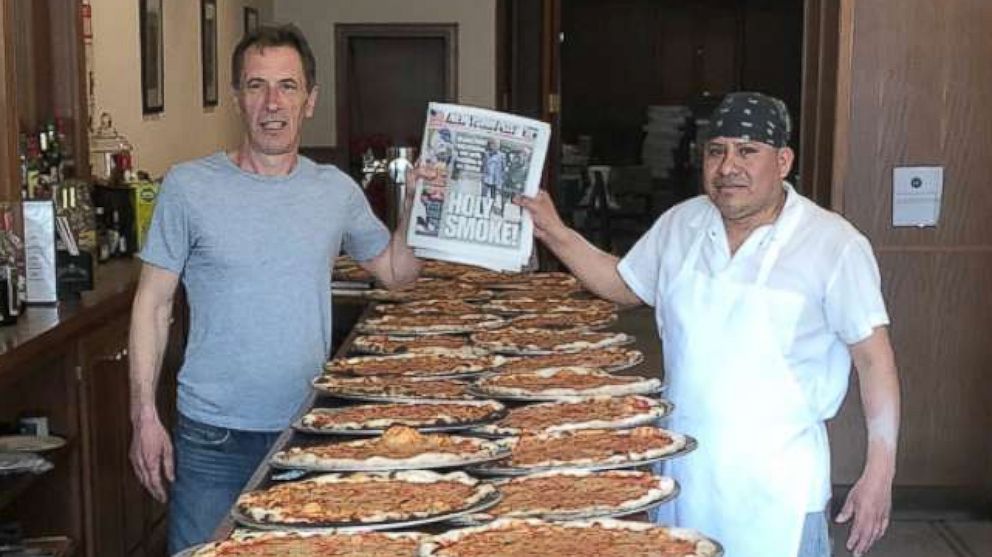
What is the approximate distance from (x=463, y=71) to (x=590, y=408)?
6855 millimetres

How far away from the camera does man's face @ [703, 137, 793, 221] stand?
8.86ft

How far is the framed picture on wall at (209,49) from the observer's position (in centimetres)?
705

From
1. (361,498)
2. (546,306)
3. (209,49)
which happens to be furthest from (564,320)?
(209,49)

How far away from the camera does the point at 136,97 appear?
5844mm

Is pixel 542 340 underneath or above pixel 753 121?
underneath

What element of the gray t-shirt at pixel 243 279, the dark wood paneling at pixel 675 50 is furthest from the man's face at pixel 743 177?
the dark wood paneling at pixel 675 50

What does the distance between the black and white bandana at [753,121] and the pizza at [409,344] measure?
0.97m

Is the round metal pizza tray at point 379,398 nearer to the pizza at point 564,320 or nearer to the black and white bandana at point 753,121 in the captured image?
the black and white bandana at point 753,121

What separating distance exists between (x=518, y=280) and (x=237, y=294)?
2.09 meters

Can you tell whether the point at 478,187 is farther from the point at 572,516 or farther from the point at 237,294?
the point at 572,516

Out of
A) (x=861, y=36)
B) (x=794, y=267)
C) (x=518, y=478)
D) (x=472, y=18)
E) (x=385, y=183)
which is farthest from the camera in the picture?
(x=472, y=18)

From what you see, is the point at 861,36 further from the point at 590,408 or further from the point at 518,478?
the point at 518,478

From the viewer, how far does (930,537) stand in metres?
4.95

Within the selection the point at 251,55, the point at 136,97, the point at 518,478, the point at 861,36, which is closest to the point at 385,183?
the point at 136,97
